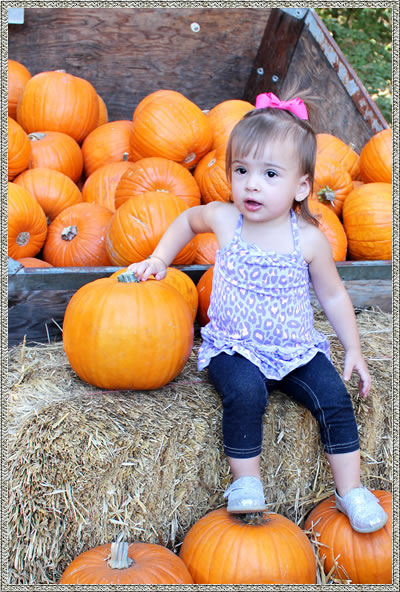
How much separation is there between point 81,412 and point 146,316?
0.37 metres

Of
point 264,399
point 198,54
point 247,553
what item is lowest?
point 247,553

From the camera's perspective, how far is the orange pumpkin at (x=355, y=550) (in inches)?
72.9

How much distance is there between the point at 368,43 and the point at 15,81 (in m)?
5.54

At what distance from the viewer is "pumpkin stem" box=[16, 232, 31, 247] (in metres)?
2.99

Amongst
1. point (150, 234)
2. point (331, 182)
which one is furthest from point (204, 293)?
point (331, 182)

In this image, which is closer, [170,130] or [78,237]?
[78,237]

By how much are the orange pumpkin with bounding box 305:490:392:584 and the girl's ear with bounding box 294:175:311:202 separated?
43.7 inches

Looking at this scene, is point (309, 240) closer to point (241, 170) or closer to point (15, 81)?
point (241, 170)

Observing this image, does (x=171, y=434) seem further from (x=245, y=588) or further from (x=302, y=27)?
(x=302, y=27)

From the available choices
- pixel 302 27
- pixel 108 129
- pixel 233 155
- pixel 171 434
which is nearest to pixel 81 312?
pixel 171 434

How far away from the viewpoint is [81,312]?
1949 millimetres

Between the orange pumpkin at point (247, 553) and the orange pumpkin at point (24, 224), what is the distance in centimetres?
178

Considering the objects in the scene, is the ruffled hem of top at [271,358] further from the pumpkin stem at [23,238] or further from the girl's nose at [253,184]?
the pumpkin stem at [23,238]

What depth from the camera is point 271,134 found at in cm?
193
